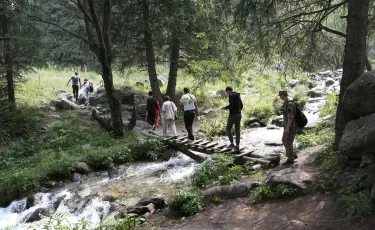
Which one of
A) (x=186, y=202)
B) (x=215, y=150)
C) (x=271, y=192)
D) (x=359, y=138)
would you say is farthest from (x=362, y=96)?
(x=215, y=150)

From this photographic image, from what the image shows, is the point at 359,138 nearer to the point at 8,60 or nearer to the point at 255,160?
the point at 255,160

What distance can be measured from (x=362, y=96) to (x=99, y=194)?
264 inches

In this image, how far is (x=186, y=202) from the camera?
6.85 m

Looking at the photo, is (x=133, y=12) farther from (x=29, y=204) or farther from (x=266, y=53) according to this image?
(x=29, y=204)

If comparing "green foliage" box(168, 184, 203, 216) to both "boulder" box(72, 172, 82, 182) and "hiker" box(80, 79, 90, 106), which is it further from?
"hiker" box(80, 79, 90, 106)

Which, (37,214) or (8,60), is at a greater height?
(8,60)

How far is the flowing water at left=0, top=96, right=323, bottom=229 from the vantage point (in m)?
7.79

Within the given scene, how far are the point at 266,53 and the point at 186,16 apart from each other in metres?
8.37

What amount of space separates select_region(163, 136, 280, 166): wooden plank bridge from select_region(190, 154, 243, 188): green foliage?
2.58ft

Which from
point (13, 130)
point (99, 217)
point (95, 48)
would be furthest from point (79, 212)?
point (13, 130)

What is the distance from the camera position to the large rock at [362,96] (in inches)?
221

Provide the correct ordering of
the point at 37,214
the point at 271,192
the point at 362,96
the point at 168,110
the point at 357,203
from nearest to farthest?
the point at 357,203 → the point at 362,96 → the point at 271,192 → the point at 37,214 → the point at 168,110

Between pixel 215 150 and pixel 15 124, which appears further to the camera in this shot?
pixel 15 124

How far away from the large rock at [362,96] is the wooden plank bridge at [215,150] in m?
2.81
